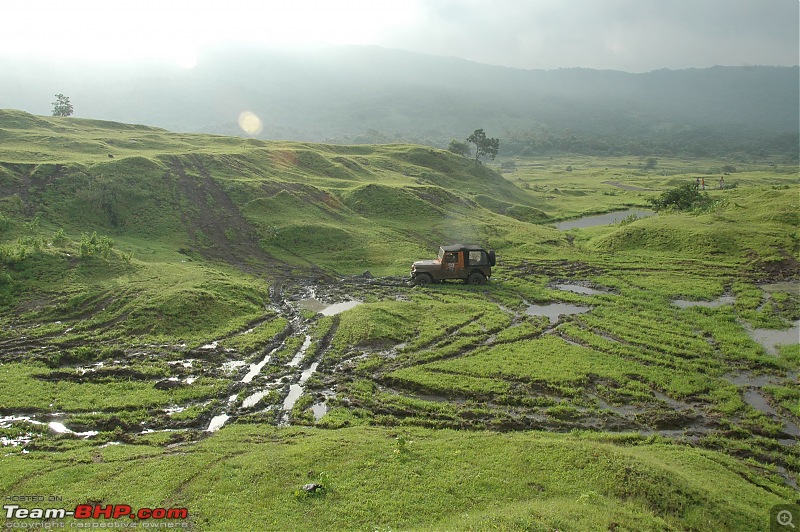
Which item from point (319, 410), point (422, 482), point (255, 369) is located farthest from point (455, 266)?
point (422, 482)

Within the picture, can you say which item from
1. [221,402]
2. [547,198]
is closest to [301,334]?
[221,402]

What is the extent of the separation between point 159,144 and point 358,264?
46.6 m

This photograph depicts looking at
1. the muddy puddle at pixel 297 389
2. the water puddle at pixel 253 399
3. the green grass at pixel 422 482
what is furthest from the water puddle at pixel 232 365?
the green grass at pixel 422 482

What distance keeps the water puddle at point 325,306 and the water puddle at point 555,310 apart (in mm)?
12413

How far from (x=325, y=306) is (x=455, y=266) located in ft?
36.2

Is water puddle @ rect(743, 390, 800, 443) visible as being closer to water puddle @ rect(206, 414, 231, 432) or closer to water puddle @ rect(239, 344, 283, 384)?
water puddle @ rect(206, 414, 231, 432)

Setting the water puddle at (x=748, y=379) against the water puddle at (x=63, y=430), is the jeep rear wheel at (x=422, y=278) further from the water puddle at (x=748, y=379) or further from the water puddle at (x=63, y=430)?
the water puddle at (x=63, y=430)

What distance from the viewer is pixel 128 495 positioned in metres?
12.1

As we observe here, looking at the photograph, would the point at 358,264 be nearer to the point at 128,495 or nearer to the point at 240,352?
the point at 240,352

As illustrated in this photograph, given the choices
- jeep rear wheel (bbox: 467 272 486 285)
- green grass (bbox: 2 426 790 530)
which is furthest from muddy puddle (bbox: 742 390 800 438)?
jeep rear wheel (bbox: 467 272 486 285)

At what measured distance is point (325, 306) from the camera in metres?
32.2

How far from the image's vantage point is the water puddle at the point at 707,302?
30.2 m

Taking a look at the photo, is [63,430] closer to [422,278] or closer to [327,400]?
[327,400]

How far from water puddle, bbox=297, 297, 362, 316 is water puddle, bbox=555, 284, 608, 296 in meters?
16.4
